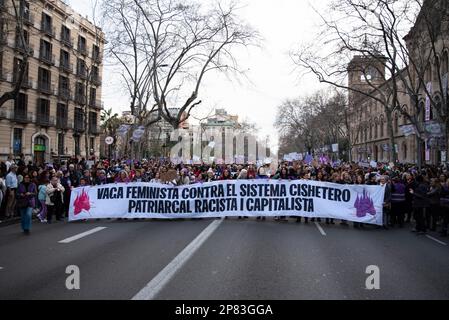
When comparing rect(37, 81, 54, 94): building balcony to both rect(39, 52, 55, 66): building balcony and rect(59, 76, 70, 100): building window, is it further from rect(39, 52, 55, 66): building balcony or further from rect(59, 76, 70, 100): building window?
rect(39, 52, 55, 66): building balcony

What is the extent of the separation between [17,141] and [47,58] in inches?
427

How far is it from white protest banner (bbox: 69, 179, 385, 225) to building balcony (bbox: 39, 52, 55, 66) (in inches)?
1440

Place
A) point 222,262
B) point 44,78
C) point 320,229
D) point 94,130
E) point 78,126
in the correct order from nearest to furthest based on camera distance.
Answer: point 222,262
point 320,229
point 44,78
point 78,126
point 94,130

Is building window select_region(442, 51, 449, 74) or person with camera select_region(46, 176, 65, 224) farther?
building window select_region(442, 51, 449, 74)

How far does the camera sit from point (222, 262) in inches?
275

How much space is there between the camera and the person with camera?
12.3m

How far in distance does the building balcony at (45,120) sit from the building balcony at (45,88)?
271 centimetres

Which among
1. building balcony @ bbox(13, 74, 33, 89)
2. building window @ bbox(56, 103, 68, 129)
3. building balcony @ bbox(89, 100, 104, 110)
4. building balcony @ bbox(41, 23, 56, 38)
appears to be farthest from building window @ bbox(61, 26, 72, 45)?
building balcony @ bbox(89, 100, 104, 110)

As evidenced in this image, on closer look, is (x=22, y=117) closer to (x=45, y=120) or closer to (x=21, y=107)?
(x=21, y=107)

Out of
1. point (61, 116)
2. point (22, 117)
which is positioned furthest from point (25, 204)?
point (61, 116)

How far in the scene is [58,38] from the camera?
153ft

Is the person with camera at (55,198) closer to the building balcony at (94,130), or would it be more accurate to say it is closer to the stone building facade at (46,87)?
the stone building facade at (46,87)
